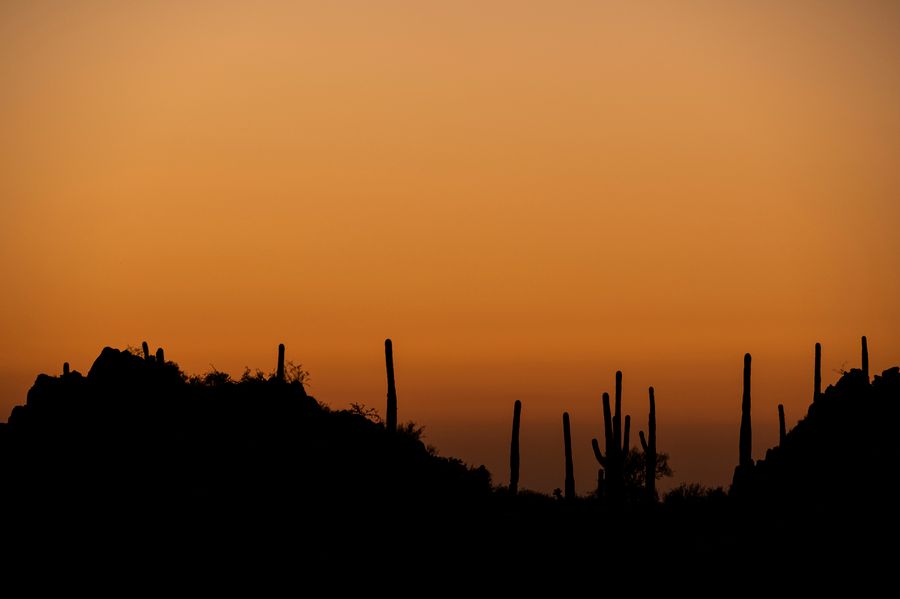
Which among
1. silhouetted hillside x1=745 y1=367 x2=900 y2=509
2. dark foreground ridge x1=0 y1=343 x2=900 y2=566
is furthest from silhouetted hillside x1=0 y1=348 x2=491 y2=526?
silhouetted hillside x1=745 y1=367 x2=900 y2=509

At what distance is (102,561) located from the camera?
5200 centimetres

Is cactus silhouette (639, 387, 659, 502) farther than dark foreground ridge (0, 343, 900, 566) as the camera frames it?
Yes

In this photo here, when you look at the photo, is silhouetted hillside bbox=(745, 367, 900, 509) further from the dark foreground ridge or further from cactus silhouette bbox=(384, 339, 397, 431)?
cactus silhouette bbox=(384, 339, 397, 431)

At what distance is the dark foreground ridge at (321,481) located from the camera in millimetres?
54094

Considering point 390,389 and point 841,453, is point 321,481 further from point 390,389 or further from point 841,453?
point 841,453

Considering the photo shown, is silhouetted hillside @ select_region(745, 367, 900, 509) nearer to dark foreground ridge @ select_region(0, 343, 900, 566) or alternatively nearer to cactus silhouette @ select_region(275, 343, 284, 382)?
dark foreground ridge @ select_region(0, 343, 900, 566)

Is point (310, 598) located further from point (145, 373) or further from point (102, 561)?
point (145, 373)

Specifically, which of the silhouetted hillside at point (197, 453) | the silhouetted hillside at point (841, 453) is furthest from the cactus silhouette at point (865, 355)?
the silhouetted hillside at point (197, 453)

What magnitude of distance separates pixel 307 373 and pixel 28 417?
446 inches

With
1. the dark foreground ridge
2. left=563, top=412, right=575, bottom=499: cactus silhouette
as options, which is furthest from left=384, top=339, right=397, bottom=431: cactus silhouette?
left=563, top=412, right=575, bottom=499: cactus silhouette

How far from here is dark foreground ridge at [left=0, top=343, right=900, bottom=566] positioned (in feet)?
177

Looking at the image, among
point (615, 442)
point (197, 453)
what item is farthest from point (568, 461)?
point (197, 453)

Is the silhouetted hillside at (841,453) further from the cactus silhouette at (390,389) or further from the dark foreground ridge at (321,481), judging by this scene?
the cactus silhouette at (390,389)

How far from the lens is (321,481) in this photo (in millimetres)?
57625
